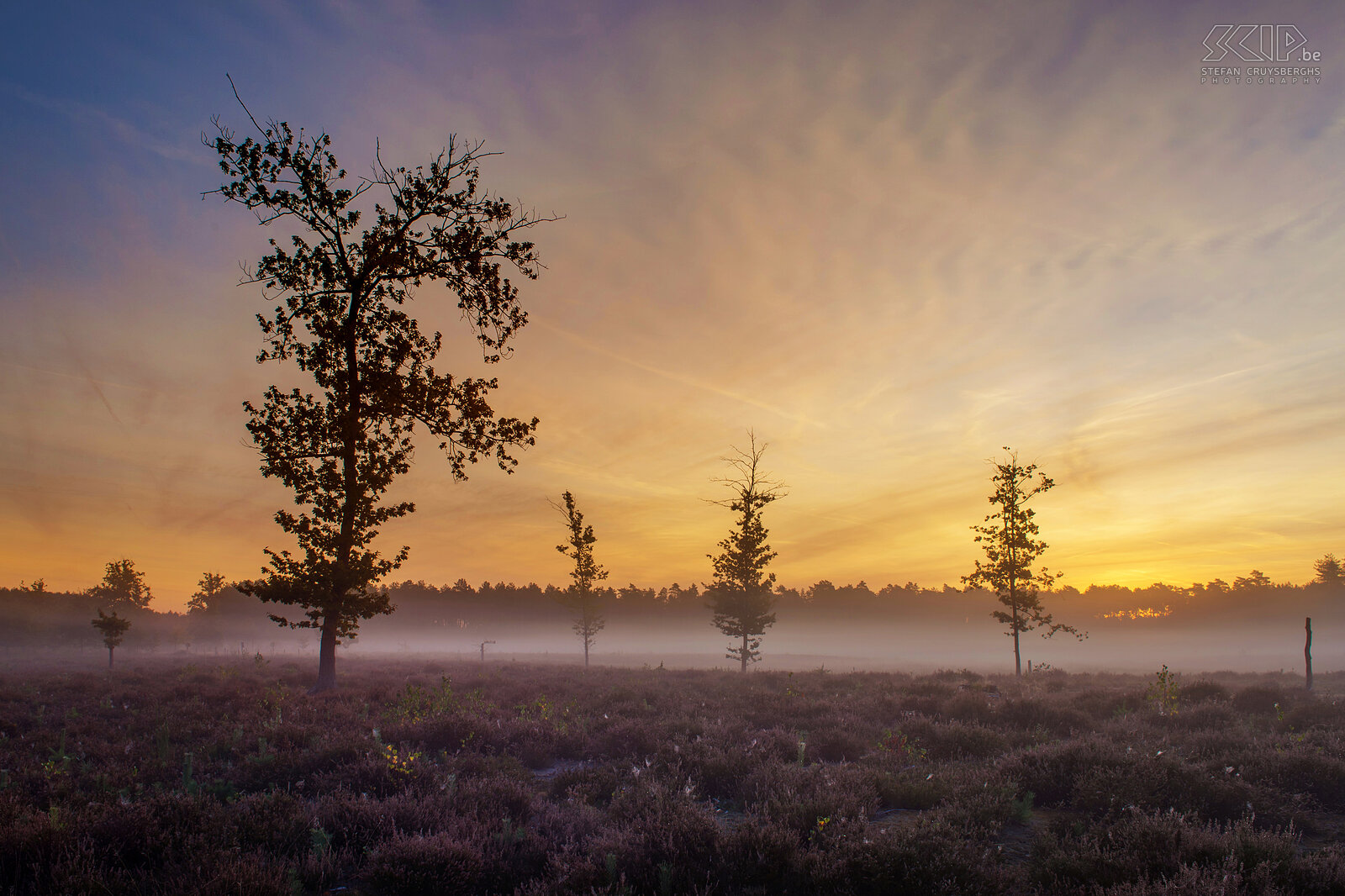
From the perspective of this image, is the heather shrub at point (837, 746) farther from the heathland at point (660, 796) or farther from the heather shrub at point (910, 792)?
the heather shrub at point (910, 792)

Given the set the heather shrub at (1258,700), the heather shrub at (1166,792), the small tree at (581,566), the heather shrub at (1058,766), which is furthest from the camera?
the small tree at (581,566)

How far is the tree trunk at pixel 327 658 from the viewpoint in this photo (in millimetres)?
17672

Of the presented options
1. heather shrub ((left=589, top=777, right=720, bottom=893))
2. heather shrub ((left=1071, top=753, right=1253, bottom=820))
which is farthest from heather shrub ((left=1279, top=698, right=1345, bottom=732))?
heather shrub ((left=589, top=777, right=720, bottom=893))

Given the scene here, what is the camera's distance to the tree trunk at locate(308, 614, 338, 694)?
17.7 meters

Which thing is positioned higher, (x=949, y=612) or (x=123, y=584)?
(x=123, y=584)

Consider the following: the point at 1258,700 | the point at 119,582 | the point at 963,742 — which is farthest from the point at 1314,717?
the point at 119,582

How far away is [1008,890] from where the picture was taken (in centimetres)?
548

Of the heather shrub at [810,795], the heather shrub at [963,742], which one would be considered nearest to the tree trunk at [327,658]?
the heather shrub at [810,795]

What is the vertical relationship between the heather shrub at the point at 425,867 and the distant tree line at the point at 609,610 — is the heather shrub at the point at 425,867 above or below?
above

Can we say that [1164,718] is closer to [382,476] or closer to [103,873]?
[103,873]

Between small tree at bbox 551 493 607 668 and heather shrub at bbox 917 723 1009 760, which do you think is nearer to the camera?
heather shrub at bbox 917 723 1009 760

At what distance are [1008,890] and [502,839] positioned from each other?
16.7ft

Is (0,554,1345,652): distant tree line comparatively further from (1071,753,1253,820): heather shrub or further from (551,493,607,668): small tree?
(1071,753,1253,820): heather shrub

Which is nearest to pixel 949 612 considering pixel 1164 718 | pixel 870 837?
pixel 1164 718
